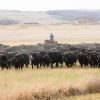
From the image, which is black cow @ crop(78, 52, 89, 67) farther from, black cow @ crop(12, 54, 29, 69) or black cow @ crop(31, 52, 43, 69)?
black cow @ crop(12, 54, 29, 69)

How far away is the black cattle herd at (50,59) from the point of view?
2686 cm

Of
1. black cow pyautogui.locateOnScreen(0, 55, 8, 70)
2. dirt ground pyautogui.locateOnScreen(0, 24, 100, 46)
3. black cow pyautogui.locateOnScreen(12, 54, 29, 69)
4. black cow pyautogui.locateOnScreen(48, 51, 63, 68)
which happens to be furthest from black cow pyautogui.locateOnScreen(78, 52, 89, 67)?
dirt ground pyautogui.locateOnScreen(0, 24, 100, 46)

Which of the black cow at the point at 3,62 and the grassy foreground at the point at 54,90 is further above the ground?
the grassy foreground at the point at 54,90

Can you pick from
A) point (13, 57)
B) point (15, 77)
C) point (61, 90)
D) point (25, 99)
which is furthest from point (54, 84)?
point (13, 57)

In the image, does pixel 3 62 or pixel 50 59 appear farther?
pixel 50 59

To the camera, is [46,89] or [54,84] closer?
[46,89]

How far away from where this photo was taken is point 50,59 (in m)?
28.1

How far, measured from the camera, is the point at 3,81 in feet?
65.1

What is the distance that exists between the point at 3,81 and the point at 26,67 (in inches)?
302

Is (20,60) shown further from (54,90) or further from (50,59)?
(54,90)

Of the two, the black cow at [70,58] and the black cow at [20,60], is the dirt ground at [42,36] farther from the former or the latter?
the black cow at [20,60]

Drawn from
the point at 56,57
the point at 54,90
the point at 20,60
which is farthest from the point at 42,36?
the point at 54,90

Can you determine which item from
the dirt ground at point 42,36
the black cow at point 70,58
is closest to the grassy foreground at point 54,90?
the black cow at point 70,58

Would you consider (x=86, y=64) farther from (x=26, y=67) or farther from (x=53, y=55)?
(x=26, y=67)
